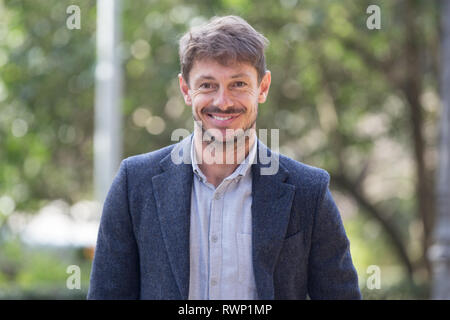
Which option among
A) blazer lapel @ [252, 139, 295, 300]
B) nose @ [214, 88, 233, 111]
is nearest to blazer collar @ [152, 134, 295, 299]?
blazer lapel @ [252, 139, 295, 300]

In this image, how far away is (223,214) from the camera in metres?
2.23

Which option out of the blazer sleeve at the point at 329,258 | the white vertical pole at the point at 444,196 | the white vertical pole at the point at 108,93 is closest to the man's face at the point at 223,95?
the blazer sleeve at the point at 329,258

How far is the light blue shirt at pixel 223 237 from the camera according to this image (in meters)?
2.17

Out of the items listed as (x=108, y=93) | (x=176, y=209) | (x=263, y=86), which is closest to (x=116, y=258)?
(x=176, y=209)

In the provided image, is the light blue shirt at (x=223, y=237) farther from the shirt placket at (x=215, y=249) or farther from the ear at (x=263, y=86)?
the ear at (x=263, y=86)

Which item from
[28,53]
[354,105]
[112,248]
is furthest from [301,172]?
[354,105]

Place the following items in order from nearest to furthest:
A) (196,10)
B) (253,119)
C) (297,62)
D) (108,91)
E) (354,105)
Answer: (253,119) → (108,91) → (196,10) → (297,62) → (354,105)

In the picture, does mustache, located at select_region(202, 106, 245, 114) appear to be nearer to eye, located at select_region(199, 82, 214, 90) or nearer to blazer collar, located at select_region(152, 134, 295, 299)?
eye, located at select_region(199, 82, 214, 90)

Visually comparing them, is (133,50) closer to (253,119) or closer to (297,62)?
(297,62)

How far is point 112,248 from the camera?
2256mm

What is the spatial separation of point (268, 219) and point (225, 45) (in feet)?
1.91

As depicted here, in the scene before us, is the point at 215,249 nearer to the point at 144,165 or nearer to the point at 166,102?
the point at 144,165

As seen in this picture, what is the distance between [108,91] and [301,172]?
5411mm

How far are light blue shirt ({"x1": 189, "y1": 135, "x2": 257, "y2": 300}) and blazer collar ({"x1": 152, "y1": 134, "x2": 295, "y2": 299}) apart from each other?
36 mm
